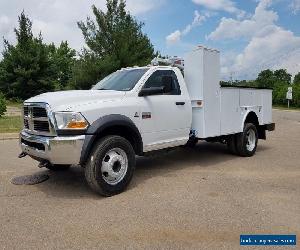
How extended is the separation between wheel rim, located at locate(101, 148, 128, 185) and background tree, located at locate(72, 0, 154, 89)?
77.7ft

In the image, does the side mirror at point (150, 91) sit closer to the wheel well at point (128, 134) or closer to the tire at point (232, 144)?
the wheel well at point (128, 134)

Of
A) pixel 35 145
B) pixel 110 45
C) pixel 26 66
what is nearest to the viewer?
pixel 35 145

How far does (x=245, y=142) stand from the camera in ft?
29.5

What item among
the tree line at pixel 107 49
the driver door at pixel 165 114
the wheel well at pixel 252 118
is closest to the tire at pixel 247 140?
the wheel well at pixel 252 118

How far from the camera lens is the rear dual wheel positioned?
891cm

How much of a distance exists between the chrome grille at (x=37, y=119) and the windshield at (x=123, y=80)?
1512 mm

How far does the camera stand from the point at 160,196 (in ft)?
19.1

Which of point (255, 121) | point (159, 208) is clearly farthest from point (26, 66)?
point (159, 208)

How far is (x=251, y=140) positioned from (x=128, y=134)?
Answer: 4140mm

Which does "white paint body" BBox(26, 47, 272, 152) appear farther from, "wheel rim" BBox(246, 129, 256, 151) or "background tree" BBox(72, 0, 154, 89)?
"background tree" BBox(72, 0, 154, 89)

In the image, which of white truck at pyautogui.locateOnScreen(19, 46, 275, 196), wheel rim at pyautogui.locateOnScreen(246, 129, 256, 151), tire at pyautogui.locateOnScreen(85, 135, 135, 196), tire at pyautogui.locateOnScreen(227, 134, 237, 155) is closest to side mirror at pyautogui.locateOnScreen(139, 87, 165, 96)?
white truck at pyautogui.locateOnScreen(19, 46, 275, 196)

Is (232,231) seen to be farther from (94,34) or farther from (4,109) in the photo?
(94,34)

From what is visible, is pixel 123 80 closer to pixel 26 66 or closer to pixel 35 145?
pixel 35 145

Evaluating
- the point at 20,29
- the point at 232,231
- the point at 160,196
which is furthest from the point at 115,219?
the point at 20,29
